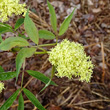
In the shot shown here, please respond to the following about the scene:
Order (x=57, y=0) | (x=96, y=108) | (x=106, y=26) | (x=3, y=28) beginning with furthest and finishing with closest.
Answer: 1. (x=57, y=0)
2. (x=106, y=26)
3. (x=96, y=108)
4. (x=3, y=28)

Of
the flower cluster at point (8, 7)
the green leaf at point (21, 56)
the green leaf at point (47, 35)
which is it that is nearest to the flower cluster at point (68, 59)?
the green leaf at point (47, 35)

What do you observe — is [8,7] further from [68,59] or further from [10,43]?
[68,59]

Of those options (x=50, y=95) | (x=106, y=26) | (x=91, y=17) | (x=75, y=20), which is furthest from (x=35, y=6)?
(x=50, y=95)

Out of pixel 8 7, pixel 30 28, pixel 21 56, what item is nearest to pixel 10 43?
pixel 21 56

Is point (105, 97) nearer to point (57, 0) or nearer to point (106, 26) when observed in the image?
point (106, 26)

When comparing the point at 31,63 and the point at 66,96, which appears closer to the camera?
the point at 66,96

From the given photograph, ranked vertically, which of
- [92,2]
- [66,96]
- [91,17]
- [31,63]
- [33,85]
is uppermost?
[92,2]

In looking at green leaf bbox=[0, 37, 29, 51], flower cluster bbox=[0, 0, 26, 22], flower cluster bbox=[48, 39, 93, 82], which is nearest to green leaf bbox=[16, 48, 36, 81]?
green leaf bbox=[0, 37, 29, 51]

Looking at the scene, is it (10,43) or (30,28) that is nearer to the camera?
(10,43)

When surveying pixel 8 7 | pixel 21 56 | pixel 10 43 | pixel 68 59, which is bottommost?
pixel 68 59

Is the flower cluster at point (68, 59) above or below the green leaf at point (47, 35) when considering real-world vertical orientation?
below

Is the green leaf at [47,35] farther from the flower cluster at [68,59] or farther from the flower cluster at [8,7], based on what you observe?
the flower cluster at [8,7]
